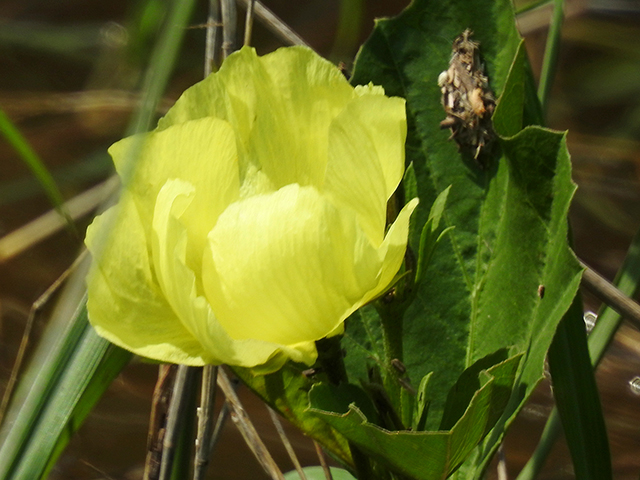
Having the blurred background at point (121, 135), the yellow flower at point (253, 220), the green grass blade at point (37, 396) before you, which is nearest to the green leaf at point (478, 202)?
the yellow flower at point (253, 220)

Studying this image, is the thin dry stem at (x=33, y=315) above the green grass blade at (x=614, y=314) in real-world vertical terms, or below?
above

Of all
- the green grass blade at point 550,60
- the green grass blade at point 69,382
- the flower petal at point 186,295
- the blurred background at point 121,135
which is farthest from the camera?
the blurred background at point 121,135

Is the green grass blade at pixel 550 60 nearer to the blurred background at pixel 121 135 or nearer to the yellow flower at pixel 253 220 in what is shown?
the yellow flower at pixel 253 220

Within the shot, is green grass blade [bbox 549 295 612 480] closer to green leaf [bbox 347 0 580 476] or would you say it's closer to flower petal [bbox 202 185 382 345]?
green leaf [bbox 347 0 580 476]

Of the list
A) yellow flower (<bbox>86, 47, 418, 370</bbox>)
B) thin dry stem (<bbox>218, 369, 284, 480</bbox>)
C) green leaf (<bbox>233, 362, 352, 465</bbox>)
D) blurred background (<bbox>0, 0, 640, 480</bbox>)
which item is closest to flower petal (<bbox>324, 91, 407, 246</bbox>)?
yellow flower (<bbox>86, 47, 418, 370</bbox>)

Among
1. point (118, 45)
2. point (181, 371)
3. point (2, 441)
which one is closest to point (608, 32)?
point (118, 45)

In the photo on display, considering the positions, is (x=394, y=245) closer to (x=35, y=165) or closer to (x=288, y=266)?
(x=288, y=266)

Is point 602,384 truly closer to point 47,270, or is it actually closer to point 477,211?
point 477,211
